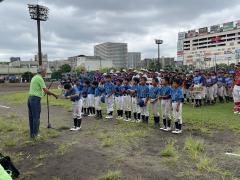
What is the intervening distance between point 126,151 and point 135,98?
498cm

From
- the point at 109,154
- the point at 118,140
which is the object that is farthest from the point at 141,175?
the point at 118,140

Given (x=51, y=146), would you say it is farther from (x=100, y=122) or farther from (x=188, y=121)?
(x=188, y=121)

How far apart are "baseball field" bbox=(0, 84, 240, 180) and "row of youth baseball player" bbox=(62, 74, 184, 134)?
59 centimetres

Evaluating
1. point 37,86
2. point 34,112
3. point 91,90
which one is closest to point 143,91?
point 91,90

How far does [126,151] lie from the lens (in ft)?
27.1

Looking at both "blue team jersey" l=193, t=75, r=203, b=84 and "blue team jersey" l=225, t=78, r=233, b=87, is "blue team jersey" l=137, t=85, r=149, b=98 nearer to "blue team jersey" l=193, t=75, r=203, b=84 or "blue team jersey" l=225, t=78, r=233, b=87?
"blue team jersey" l=193, t=75, r=203, b=84

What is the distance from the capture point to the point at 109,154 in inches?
314

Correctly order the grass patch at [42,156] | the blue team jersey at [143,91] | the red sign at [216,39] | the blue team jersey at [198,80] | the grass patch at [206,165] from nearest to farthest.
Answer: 1. the grass patch at [206,165]
2. the grass patch at [42,156]
3. the blue team jersey at [143,91]
4. the blue team jersey at [198,80]
5. the red sign at [216,39]

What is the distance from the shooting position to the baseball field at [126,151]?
21.7ft

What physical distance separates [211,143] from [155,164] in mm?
2589

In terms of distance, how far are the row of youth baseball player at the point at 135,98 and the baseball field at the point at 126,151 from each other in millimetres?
585

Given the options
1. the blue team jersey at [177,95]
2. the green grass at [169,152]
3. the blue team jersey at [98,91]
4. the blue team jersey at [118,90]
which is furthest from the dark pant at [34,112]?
the blue team jersey at [98,91]

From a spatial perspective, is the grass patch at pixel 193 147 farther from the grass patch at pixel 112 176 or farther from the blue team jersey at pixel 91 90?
the blue team jersey at pixel 91 90

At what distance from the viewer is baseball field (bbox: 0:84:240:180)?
661 centimetres
